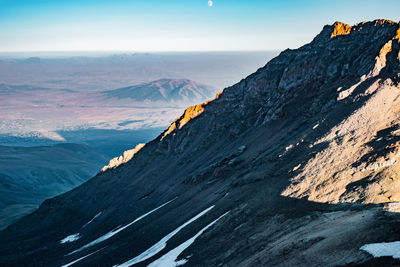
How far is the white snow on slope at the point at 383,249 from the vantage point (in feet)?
53.6

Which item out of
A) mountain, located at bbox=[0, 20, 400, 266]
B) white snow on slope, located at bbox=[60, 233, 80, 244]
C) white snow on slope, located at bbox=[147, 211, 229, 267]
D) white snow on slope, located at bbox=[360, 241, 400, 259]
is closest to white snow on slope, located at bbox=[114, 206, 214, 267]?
mountain, located at bbox=[0, 20, 400, 266]

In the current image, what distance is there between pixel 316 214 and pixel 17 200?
13939 cm

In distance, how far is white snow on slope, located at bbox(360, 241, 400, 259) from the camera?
1633 centimetres

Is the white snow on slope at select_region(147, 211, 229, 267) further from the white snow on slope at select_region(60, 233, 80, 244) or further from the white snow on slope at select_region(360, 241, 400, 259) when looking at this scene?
the white snow on slope at select_region(60, 233, 80, 244)

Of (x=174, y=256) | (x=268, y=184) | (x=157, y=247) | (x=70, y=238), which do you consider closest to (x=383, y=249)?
(x=268, y=184)

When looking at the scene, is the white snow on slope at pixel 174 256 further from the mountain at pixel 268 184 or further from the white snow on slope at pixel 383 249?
the white snow on slope at pixel 383 249

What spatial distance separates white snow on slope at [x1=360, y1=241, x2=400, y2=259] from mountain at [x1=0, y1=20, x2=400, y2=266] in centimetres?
7

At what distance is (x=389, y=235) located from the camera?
59.7ft

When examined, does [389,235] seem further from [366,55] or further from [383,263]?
[366,55]

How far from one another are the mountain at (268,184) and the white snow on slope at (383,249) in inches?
2.6

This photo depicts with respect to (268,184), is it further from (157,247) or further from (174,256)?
(157,247)

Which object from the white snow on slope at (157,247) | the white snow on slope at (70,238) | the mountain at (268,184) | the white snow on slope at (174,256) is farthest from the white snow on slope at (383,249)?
the white snow on slope at (70,238)

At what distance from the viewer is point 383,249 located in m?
16.9

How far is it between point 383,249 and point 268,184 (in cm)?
1776
